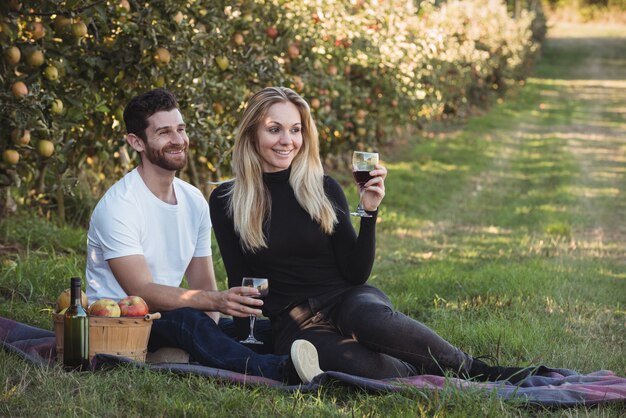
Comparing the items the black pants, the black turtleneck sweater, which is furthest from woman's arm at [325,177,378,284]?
the black pants

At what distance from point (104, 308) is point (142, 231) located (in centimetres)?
52

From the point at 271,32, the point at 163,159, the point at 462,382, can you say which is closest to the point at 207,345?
the point at 163,159

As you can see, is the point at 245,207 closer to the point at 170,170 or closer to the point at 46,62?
the point at 170,170

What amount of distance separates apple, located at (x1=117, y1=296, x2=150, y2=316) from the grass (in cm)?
26

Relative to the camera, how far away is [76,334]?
4238 mm

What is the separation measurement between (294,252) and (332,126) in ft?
20.6

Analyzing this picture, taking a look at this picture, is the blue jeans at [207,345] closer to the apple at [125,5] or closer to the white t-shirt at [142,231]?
the white t-shirt at [142,231]

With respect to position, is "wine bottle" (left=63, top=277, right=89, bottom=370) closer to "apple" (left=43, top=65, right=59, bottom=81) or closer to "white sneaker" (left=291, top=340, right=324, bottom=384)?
"white sneaker" (left=291, top=340, right=324, bottom=384)

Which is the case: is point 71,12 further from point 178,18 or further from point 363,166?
point 363,166

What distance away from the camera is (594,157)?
15625 millimetres

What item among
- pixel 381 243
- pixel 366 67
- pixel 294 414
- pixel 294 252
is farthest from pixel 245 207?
pixel 366 67

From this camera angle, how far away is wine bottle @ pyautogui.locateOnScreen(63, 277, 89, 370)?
167 inches

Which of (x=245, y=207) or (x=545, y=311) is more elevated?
(x=245, y=207)

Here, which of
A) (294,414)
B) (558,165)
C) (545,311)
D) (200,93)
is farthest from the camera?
(558,165)
